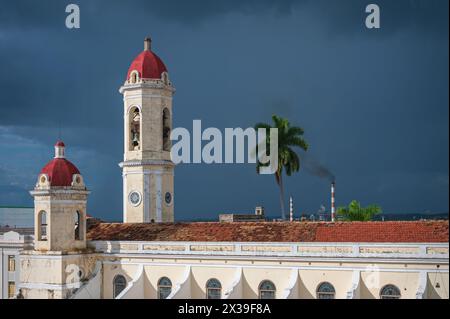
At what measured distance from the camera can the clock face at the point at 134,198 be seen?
4069cm

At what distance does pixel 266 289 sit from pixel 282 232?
110 inches

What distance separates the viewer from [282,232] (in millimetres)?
32844

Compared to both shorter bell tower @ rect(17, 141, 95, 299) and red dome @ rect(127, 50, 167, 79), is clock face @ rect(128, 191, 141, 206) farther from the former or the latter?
red dome @ rect(127, 50, 167, 79)

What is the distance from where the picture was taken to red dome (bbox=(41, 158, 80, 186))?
35312 mm

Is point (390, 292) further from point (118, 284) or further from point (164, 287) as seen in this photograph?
point (118, 284)

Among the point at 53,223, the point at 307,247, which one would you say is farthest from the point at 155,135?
the point at 307,247

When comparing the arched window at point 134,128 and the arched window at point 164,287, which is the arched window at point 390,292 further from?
the arched window at point 134,128

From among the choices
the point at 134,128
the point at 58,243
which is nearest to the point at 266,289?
the point at 58,243

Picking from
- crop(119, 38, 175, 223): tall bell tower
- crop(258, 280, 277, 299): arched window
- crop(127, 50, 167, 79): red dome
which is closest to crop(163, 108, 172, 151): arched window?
crop(119, 38, 175, 223): tall bell tower

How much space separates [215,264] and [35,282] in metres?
9.14

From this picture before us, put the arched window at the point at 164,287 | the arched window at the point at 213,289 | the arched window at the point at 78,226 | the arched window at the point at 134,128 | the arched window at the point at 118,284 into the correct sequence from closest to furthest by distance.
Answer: the arched window at the point at 213,289 < the arched window at the point at 164,287 < the arched window at the point at 118,284 < the arched window at the point at 78,226 < the arched window at the point at 134,128

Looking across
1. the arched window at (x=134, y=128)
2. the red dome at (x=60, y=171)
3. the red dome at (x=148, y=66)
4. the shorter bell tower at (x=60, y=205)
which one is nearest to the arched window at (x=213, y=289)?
the shorter bell tower at (x=60, y=205)

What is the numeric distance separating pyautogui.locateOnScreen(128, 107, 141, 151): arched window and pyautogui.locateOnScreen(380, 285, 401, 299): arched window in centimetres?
1740

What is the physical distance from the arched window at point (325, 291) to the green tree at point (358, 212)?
104 ft
